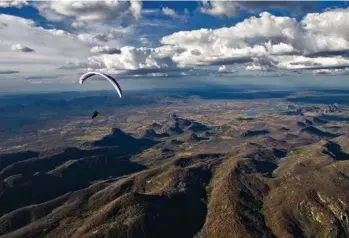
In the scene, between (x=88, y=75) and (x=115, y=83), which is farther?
(x=88, y=75)
